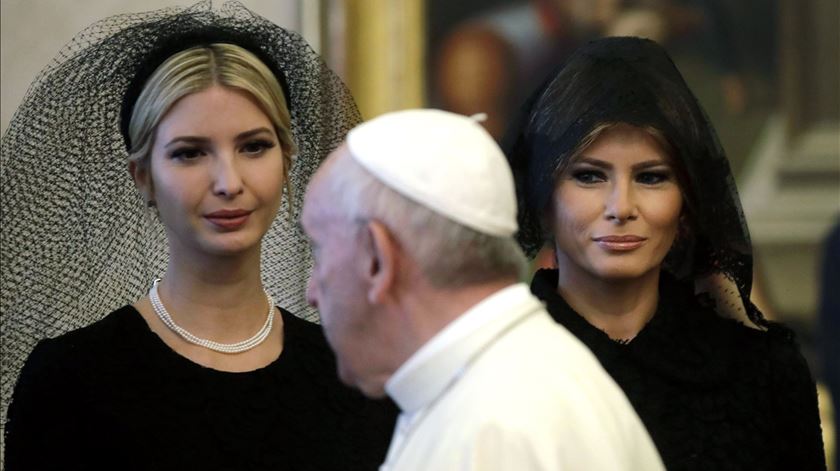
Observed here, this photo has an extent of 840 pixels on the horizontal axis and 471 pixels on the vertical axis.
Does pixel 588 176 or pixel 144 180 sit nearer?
pixel 144 180

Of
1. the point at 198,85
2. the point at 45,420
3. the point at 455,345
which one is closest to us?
the point at 455,345

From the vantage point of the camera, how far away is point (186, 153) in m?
3.42

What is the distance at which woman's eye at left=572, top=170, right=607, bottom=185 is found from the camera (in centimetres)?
362

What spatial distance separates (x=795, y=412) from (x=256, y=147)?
1370 millimetres

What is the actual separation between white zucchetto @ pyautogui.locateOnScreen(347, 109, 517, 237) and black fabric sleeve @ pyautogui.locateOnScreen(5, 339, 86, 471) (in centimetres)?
111

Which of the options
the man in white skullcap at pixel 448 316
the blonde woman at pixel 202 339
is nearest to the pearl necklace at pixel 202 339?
the blonde woman at pixel 202 339

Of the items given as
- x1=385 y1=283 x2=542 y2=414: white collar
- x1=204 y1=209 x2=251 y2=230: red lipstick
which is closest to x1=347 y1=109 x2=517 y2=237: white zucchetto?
x1=385 y1=283 x2=542 y2=414: white collar

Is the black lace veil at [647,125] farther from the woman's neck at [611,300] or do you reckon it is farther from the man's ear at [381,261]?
the man's ear at [381,261]

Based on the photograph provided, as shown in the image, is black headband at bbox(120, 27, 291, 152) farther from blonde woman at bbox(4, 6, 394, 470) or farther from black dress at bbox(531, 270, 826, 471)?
black dress at bbox(531, 270, 826, 471)

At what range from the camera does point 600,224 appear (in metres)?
3.56

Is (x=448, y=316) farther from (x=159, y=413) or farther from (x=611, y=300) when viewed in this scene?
(x=611, y=300)

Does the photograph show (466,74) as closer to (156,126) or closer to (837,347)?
(837,347)

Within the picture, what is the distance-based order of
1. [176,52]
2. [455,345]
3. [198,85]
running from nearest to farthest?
[455,345]
[198,85]
[176,52]

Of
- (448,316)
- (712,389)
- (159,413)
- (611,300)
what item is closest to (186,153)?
(159,413)
